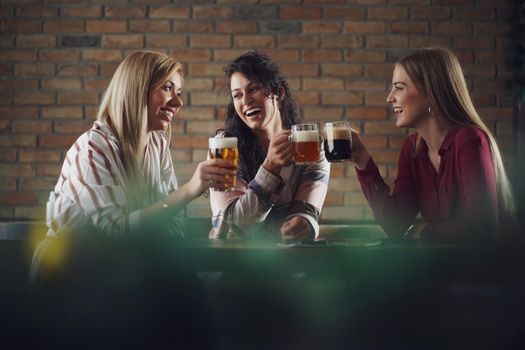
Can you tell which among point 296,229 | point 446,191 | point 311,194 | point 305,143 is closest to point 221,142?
point 305,143

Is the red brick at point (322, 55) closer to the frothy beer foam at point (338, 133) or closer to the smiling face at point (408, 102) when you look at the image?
the smiling face at point (408, 102)

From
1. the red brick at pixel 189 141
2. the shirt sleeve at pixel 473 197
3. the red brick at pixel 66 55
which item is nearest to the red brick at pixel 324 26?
the red brick at pixel 189 141

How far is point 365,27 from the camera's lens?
11.5 ft

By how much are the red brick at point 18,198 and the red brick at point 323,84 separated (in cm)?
155

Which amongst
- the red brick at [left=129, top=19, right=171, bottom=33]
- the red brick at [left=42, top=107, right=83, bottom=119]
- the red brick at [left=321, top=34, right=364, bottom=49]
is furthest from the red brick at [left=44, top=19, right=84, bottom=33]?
the red brick at [left=321, top=34, right=364, bottom=49]

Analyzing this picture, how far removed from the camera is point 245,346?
5.53ft

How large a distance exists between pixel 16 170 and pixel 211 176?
6.66 feet

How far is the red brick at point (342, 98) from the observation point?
3492 millimetres

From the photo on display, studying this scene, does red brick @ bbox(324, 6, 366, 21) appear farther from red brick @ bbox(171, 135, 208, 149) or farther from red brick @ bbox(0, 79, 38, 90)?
red brick @ bbox(0, 79, 38, 90)

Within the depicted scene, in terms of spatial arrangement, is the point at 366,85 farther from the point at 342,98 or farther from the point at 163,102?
the point at 163,102

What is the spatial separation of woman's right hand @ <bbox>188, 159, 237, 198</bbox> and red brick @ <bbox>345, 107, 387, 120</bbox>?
5.89 ft

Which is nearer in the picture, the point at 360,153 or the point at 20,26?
the point at 360,153

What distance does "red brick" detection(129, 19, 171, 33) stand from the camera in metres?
3.46

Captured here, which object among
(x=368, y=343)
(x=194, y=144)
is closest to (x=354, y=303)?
(x=368, y=343)
